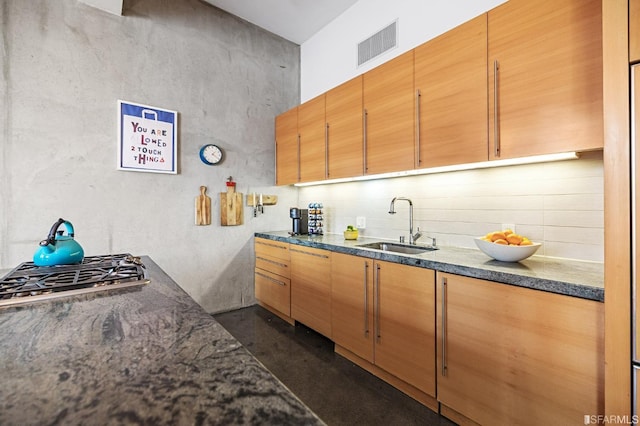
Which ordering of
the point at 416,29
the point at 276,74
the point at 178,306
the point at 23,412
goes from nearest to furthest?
the point at 23,412 < the point at 178,306 < the point at 416,29 < the point at 276,74

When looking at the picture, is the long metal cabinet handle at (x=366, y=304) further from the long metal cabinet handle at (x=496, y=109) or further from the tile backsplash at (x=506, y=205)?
the long metal cabinet handle at (x=496, y=109)

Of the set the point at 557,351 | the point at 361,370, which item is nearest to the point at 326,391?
the point at 361,370

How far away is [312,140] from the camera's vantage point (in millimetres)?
2885

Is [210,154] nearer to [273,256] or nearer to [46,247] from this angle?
[273,256]

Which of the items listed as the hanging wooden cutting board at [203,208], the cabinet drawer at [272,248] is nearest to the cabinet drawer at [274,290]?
the cabinet drawer at [272,248]

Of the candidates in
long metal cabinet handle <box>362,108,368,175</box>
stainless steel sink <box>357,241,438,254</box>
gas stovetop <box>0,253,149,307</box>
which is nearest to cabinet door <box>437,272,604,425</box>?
stainless steel sink <box>357,241,438,254</box>

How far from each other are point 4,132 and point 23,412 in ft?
8.73

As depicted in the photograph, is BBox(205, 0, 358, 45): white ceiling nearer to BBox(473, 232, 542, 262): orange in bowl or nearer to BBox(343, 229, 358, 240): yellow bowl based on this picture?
BBox(343, 229, 358, 240): yellow bowl

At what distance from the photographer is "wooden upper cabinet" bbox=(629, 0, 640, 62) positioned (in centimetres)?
96

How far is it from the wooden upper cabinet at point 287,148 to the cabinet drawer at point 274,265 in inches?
34.1

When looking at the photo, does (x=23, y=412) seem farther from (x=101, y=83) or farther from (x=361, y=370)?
(x=101, y=83)

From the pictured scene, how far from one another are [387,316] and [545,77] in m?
1.54

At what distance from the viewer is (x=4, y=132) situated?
2088mm

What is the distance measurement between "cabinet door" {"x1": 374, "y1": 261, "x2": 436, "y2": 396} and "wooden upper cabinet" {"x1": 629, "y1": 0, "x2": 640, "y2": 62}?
45.3 inches
